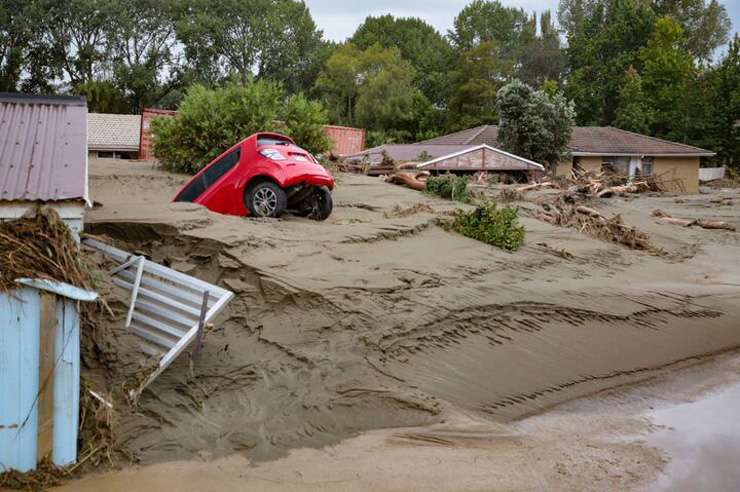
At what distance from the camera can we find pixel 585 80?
6381cm

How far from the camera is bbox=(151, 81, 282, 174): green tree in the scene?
16.9 meters

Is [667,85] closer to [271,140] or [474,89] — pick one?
[474,89]

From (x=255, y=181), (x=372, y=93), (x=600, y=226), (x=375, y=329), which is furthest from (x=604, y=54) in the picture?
(x=375, y=329)

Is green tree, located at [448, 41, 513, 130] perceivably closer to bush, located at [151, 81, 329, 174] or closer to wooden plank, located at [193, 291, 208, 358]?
bush, located at [151, 81, 329, 174]

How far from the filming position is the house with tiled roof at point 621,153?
40.3 meters

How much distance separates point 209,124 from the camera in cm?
1686

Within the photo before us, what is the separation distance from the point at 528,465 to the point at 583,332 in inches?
161

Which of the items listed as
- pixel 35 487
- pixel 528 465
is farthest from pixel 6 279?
pixel 528 465

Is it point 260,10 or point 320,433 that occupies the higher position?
point 260,10

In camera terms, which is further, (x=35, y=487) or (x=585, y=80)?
(x=585, y=80)

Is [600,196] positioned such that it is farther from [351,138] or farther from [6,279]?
[6,279]

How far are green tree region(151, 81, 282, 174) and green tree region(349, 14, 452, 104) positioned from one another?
153ft

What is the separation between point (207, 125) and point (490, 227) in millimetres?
6855

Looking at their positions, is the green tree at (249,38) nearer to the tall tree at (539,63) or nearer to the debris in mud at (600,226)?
the tall tree at (539,63)
